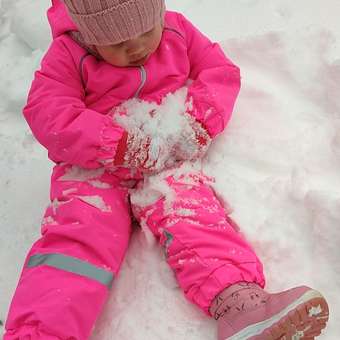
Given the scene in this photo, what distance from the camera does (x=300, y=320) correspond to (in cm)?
113

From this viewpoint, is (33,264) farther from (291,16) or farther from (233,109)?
(291,16)

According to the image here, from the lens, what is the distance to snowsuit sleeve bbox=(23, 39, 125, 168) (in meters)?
1.44

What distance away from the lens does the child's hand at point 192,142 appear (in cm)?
153

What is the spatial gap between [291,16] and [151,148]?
0.84m

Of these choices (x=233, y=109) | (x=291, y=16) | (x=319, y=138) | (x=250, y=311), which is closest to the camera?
(x=250, y=311)

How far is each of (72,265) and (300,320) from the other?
0.55m

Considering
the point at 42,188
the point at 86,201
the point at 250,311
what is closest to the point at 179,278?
the point at 250,311

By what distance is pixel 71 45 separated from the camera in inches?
60.1

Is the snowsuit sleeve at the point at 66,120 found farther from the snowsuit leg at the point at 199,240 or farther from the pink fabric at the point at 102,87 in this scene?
the snowsuit leg at the point at 199,240

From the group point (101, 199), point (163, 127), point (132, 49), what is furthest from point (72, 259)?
point (132, 49)

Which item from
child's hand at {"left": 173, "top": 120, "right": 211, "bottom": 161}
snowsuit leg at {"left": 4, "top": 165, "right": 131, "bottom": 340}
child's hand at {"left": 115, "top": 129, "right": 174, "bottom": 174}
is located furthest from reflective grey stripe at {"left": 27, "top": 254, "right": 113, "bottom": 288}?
child's hand at {"left": 173, "top": 120, "right": 211, "bottom": 161}

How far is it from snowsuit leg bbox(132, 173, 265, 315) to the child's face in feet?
1.10

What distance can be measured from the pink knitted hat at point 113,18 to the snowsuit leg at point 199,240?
403mm

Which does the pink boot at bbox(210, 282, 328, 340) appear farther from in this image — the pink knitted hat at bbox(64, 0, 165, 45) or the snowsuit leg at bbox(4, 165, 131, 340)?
the pink knitted hat at bbox(64, 0, 165, 45)
